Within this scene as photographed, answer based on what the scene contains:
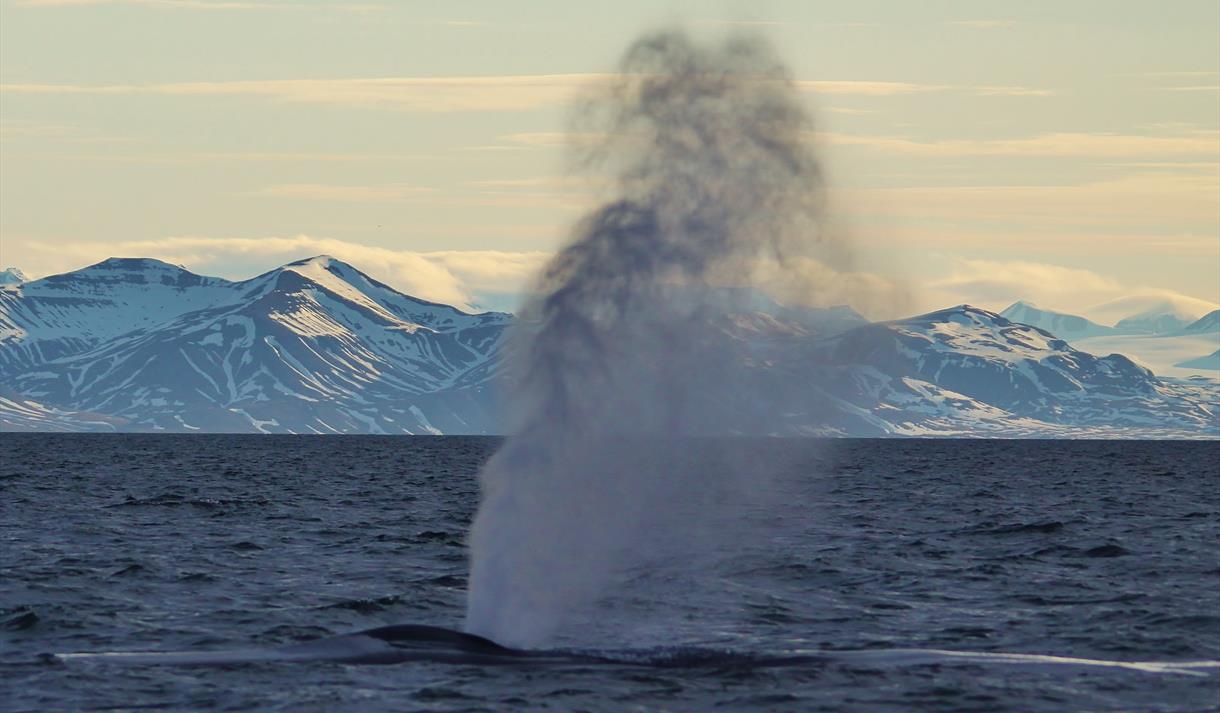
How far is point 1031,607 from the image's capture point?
144 ft

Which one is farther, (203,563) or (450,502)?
(450,502)

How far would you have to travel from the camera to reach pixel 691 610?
44469 mm

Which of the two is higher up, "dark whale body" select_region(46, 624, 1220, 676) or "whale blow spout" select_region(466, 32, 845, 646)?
"whale blow spout" select_region(466, 32, 845, 646)

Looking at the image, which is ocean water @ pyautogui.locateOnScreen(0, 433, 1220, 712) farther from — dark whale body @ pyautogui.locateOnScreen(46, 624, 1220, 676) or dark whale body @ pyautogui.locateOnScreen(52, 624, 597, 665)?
dark whale body @ pyautogui.locateOnScreen(52, 624, 597, 665)

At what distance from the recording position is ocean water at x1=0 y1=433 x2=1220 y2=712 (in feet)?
104

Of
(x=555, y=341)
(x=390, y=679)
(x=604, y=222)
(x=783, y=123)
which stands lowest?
(x=390, y=679)

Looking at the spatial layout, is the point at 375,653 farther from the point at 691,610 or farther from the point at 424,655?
the point at 691,610

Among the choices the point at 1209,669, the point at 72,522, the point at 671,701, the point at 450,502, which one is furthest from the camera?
the point at 450,502

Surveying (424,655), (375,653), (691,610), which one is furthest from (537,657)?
(691,610)

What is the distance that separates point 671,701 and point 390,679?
214 inches

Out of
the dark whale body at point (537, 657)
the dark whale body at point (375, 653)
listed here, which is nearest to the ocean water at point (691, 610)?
the dark whale body at point (537, 657)

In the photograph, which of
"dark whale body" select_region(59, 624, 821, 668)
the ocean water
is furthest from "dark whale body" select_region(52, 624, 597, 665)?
the ocean water

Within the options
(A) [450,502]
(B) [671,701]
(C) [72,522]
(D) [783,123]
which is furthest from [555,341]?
(A) [450,502]

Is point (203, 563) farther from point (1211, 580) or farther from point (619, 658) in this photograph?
point (1211, 580)
